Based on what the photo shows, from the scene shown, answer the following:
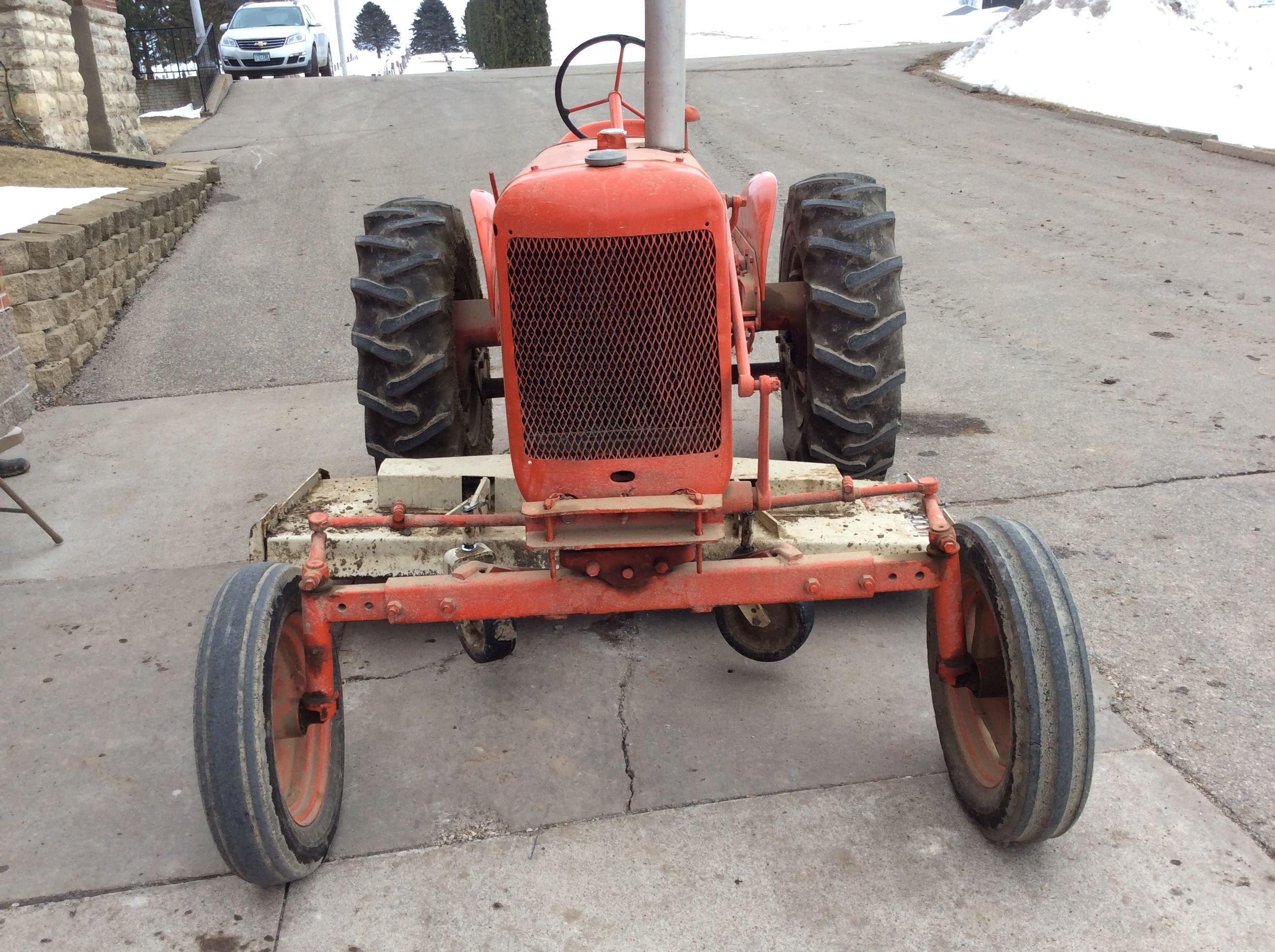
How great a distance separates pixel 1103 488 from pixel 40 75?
9.36m

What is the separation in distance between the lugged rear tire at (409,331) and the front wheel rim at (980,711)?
6.62ft

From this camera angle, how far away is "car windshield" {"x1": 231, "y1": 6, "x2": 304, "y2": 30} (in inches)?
787

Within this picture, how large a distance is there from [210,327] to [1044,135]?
31.0ft

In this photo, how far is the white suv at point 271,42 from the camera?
19.5m

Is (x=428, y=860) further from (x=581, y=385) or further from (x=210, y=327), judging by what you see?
(x=210, y=327)

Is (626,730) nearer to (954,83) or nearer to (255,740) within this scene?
(255,740)

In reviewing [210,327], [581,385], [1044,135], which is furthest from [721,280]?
[1044,135]

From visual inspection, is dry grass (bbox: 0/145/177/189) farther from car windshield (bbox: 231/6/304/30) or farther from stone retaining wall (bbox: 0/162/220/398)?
car windshield (bbox: 231/6/304/30)

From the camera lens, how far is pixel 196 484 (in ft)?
17.3

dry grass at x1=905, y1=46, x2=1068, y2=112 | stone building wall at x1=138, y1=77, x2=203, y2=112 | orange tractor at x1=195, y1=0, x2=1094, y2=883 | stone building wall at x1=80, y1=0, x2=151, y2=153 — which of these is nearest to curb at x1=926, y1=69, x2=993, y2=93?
dry grass at x1=905, y1=46, x2=1068, y2=112

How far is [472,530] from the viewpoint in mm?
3602

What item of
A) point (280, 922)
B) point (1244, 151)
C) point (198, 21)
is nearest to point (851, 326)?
point (280, 922)

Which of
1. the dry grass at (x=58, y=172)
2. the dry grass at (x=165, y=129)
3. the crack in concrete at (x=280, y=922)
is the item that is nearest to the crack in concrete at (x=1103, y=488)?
the crack in concrete at (x=280, y=922)

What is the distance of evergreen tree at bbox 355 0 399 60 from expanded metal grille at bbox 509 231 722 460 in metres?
72.8
